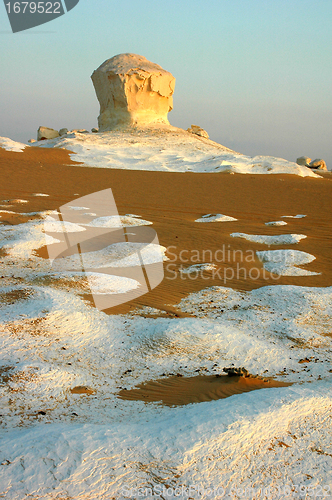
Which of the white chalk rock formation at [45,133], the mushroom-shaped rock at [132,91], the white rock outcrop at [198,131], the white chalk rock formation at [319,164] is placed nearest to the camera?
the mushroom-shaped rock at [132,91]

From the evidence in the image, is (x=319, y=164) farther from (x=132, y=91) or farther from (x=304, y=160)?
(x=132, y=91)

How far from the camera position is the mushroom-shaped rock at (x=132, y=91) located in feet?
115

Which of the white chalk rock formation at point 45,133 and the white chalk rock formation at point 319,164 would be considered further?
the white chalk rock formation at point 45,133

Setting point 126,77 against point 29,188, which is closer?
point 29,188

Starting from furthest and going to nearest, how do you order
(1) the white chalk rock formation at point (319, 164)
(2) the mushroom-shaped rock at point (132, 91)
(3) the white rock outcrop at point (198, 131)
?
1. (3) the white rock outcrop at point (198, 131)
2. (1) the white chalk rock formation at point (319, 164)
3. (2) the mushroom-shaped rock at point (132, 91)

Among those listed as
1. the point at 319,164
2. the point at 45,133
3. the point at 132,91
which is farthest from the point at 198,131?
the point at 45,133

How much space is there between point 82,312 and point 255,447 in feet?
11.0

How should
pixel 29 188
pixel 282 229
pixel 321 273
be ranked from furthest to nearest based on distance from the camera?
1. pixel 29 188
2. pixel 282 229
3. pixel 321 273

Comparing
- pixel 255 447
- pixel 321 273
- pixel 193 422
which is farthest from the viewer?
Result: pixel 321 273

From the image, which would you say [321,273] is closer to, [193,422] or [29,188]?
[193,422]

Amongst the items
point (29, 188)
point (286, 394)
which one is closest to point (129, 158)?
point (29, 188)

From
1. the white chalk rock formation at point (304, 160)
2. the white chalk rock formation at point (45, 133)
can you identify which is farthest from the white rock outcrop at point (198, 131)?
the white chalk rock formation at point (45, 133)

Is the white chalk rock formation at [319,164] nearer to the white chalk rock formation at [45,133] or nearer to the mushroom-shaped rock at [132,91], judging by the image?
the mushroom-shaped rock at [132,91]

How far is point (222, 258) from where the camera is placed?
30.0ft
